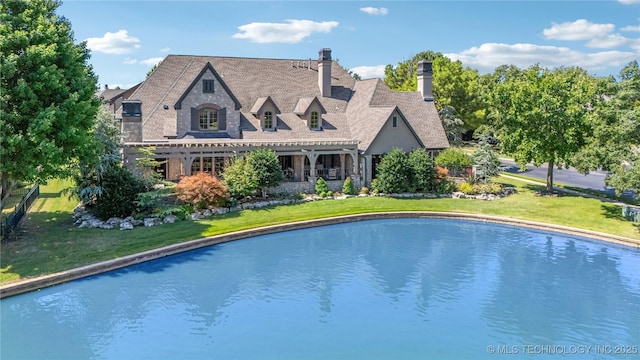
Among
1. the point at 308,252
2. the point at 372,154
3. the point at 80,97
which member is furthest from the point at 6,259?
the point at 372,154

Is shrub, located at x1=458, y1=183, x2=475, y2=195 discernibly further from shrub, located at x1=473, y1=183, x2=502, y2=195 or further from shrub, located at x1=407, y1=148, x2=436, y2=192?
shrub, located at x1=407, y1=148, x2=436, y2=192

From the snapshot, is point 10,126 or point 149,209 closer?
point 10,126

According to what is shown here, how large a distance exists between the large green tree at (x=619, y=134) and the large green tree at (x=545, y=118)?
2.70m

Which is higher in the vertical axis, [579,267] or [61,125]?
[61,125]

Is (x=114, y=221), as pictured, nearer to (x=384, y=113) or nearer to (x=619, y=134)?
(x=384, y=113)

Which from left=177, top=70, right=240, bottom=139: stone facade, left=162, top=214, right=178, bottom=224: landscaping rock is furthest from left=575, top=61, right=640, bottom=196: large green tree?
left=162, top=214, right=178, bottom=224: landscaping rock

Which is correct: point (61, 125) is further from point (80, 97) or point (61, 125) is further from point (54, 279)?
point (54, 279)

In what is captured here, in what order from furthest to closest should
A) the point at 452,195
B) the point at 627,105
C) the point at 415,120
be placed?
the point at 415,120, the point at 452,195, the point at 627,105

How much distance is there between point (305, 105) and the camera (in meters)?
39.8

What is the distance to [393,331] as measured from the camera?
52.6 feet

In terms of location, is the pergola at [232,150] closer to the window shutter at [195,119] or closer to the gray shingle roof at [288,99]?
the window shutter at [195,119]

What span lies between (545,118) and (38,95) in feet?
103

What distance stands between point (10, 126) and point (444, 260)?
19.7 m

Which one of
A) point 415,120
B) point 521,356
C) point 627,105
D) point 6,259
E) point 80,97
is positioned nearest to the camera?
point 521,356
